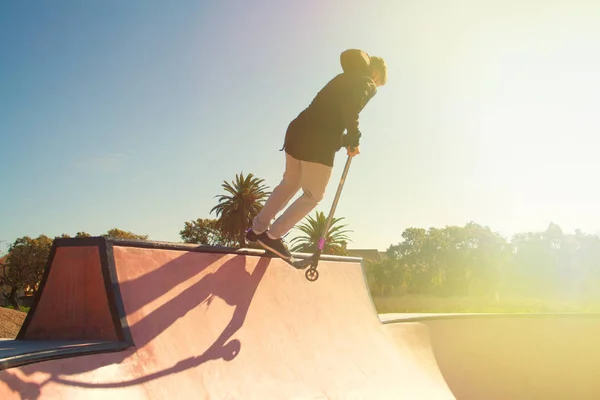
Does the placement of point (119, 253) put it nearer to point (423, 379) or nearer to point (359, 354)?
point (359, 354)

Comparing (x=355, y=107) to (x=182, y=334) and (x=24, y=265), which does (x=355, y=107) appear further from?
(x=24, y=265)

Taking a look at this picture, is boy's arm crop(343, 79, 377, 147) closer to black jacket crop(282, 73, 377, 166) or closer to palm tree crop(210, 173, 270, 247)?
black jacket crop(282, 73, 377, 166)

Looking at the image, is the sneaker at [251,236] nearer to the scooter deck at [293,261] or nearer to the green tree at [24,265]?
the scooter deck at [293,261]

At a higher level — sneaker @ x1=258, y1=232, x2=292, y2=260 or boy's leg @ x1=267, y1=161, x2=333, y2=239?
boy's leg @ x1=267, y1=161, x2=333, y2=239

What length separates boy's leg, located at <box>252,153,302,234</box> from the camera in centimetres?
493

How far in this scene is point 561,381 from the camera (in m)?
11.7

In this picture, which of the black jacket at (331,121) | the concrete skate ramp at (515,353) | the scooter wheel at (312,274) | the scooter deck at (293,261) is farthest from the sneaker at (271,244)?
the concrete skate ramp at (515,353)

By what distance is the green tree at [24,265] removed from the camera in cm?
4334

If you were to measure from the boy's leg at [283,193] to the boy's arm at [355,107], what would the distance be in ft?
1.99

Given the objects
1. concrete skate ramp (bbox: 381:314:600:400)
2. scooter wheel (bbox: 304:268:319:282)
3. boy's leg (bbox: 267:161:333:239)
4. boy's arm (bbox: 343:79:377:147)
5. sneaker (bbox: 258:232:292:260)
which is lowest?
concrete skate ramp (bbox: 381:314:600:400)

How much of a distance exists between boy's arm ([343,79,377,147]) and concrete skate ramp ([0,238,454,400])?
1629 mm

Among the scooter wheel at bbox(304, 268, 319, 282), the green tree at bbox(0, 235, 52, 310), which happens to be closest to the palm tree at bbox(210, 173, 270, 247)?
the green tree at bbox(0, 235, 52, 310)

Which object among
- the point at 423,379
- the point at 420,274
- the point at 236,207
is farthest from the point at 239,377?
the point at 420,274

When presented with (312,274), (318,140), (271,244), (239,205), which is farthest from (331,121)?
(239,205)
